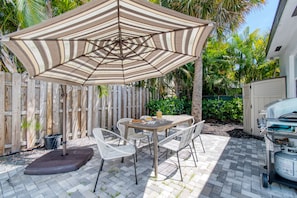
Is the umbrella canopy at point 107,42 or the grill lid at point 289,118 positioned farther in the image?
the grill lid at point 289,118

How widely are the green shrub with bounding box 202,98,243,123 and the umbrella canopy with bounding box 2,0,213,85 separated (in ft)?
19.7

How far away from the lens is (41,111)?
14.2 ft

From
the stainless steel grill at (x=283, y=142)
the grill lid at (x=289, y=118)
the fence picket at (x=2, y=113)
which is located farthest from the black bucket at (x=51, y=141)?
the grill lid at (x=289, y=118)

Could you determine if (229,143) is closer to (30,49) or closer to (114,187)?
(114,187)

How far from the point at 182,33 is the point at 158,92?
6.98m

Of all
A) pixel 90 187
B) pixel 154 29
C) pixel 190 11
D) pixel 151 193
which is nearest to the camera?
pixel 154 29

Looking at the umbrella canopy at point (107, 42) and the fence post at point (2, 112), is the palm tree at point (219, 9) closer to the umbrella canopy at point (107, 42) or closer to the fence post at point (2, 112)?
the umbrella canopy at point (107, 42)

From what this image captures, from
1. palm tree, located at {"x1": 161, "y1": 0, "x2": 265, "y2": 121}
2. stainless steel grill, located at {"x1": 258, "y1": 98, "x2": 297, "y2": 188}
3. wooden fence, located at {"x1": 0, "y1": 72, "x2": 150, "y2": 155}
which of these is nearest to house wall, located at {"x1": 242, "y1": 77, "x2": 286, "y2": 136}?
stainless steel grill, located at {"x1": 258, "y1": 98, "x2": 297, "y2": 188}

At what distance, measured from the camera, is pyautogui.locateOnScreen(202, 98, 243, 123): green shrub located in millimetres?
7930

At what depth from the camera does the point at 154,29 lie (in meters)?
2.14

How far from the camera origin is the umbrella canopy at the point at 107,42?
1.64m

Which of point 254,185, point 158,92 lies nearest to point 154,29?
point 254,185

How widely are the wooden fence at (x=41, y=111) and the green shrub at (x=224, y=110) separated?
17.7ft

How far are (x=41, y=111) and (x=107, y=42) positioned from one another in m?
3.19
